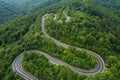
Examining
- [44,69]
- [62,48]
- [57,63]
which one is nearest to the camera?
[44,69]

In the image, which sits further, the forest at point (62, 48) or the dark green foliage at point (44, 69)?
the forest at point (62, 48)

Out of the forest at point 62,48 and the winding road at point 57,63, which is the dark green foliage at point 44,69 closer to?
the forest at point 62,48

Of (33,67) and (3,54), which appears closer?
(33,67)

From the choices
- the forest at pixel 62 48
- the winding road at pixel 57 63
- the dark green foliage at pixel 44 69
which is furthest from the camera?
the winding road at pixel 57 63

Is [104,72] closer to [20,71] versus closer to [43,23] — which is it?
[20,71]

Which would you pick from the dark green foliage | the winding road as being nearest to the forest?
the dark green foliage

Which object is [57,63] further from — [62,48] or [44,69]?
[62,48]

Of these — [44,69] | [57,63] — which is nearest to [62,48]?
[57,63]

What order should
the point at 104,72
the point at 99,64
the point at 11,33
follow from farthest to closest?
the point at 11,33, the point at 99,64, the point at 104,72

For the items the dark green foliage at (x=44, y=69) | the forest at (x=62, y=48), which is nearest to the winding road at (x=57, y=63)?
the forest at (x=62, y=48)

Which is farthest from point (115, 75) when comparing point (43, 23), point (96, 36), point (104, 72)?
point (43, 23)

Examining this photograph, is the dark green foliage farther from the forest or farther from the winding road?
the winding road
